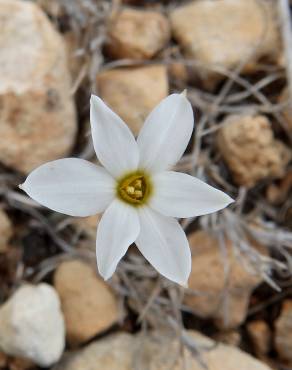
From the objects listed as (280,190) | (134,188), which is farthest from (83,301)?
(280,190)

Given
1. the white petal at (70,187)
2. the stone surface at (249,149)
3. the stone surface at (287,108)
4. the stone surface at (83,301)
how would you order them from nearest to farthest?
the white petal at (70,187), the stone surface at (83,301), the stone surface at (249,149), the stone surface at (287,108)

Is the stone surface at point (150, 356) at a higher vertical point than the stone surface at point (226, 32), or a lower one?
lower

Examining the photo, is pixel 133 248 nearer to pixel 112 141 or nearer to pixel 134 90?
pixel 134 90

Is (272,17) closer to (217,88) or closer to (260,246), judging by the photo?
(217,88)

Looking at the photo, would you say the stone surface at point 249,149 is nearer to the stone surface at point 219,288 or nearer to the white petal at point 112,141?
the stone surface at point 219,288

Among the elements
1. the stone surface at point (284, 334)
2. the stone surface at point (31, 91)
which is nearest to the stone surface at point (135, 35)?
the stone surface at point (31, 91)

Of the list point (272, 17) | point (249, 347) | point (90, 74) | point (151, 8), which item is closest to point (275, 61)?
point (272, 17)

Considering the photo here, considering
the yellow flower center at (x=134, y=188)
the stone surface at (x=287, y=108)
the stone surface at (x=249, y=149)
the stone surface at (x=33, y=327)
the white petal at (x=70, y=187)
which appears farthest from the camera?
the stone surface at (x=287, y=108)

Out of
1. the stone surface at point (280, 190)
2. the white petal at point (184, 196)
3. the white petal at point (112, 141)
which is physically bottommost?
the stone surface at point (280, 190)
